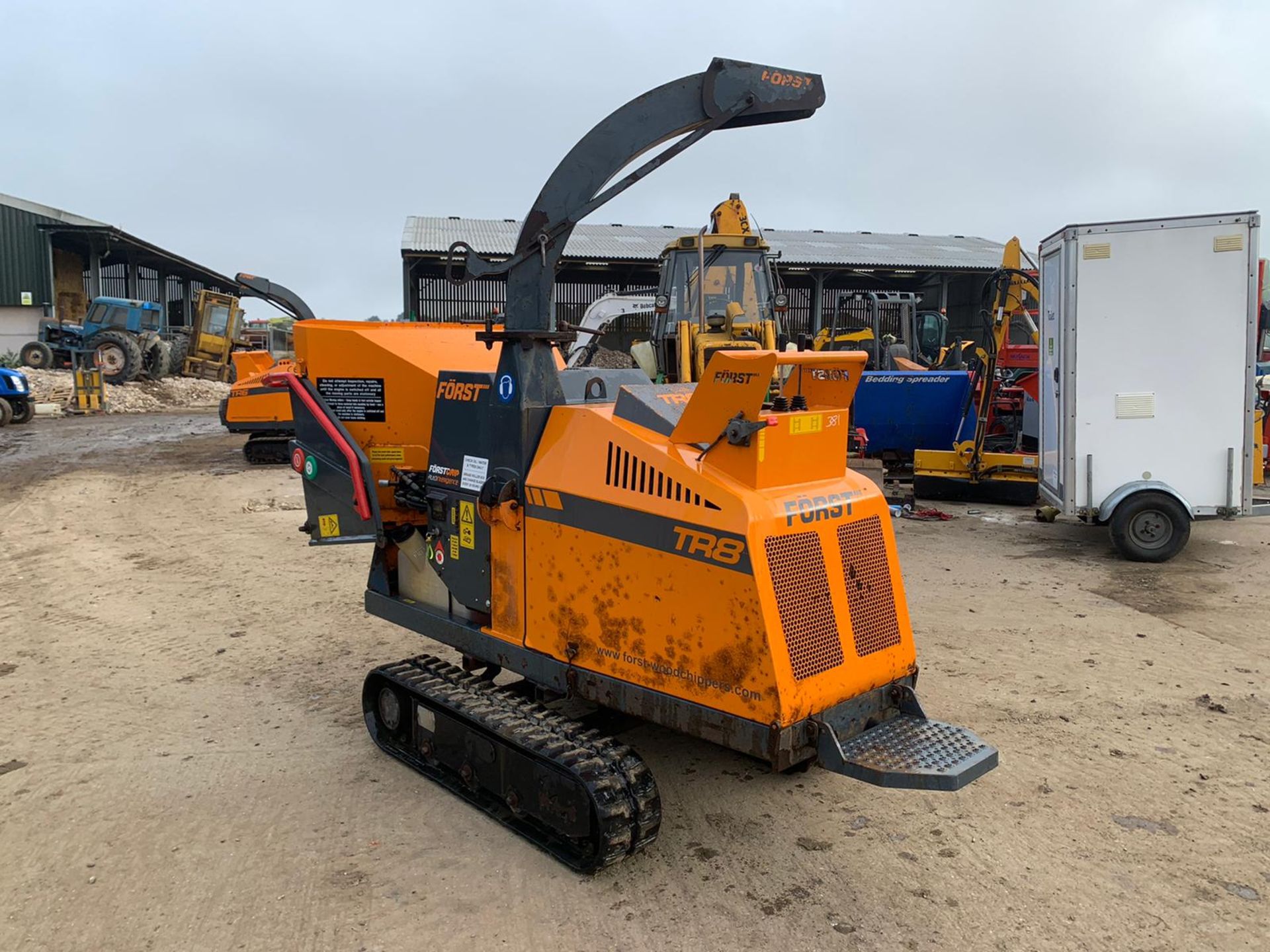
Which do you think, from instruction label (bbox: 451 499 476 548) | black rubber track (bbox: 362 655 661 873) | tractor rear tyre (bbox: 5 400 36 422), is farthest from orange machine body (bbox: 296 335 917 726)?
tractor rear tyre (bbox: 5 400 36 422)

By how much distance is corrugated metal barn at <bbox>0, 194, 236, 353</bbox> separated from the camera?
29922 mm

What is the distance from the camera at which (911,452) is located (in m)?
12.3

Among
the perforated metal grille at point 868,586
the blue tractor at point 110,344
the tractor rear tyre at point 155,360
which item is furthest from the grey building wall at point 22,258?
the perforated metal grille at point 868,586

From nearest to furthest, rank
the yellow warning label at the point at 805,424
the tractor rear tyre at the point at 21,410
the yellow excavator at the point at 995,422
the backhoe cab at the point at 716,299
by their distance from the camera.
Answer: the yellow warning label at the point at 805,424
the yellow excavator at the point at 995,422
the backhoe cab at the point at 716,299
the tractor rear tyre at the point at 21,410

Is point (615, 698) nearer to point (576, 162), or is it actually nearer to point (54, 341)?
point (576, 162)

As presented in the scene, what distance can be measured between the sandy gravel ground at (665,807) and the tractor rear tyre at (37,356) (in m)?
22.8

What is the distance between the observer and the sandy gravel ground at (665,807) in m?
2.97

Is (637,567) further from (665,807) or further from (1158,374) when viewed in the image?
(1158,374)

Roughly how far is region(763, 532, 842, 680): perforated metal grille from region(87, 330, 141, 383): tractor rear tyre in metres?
26.7

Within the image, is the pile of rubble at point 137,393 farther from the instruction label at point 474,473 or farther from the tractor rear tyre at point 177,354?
the instruction label at point 474,473

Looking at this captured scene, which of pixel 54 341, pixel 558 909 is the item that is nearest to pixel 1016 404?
pixel 558 909

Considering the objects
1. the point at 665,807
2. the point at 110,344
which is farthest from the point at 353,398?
the point at 110,344

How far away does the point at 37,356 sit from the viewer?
25547mm

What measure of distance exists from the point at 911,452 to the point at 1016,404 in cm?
153
